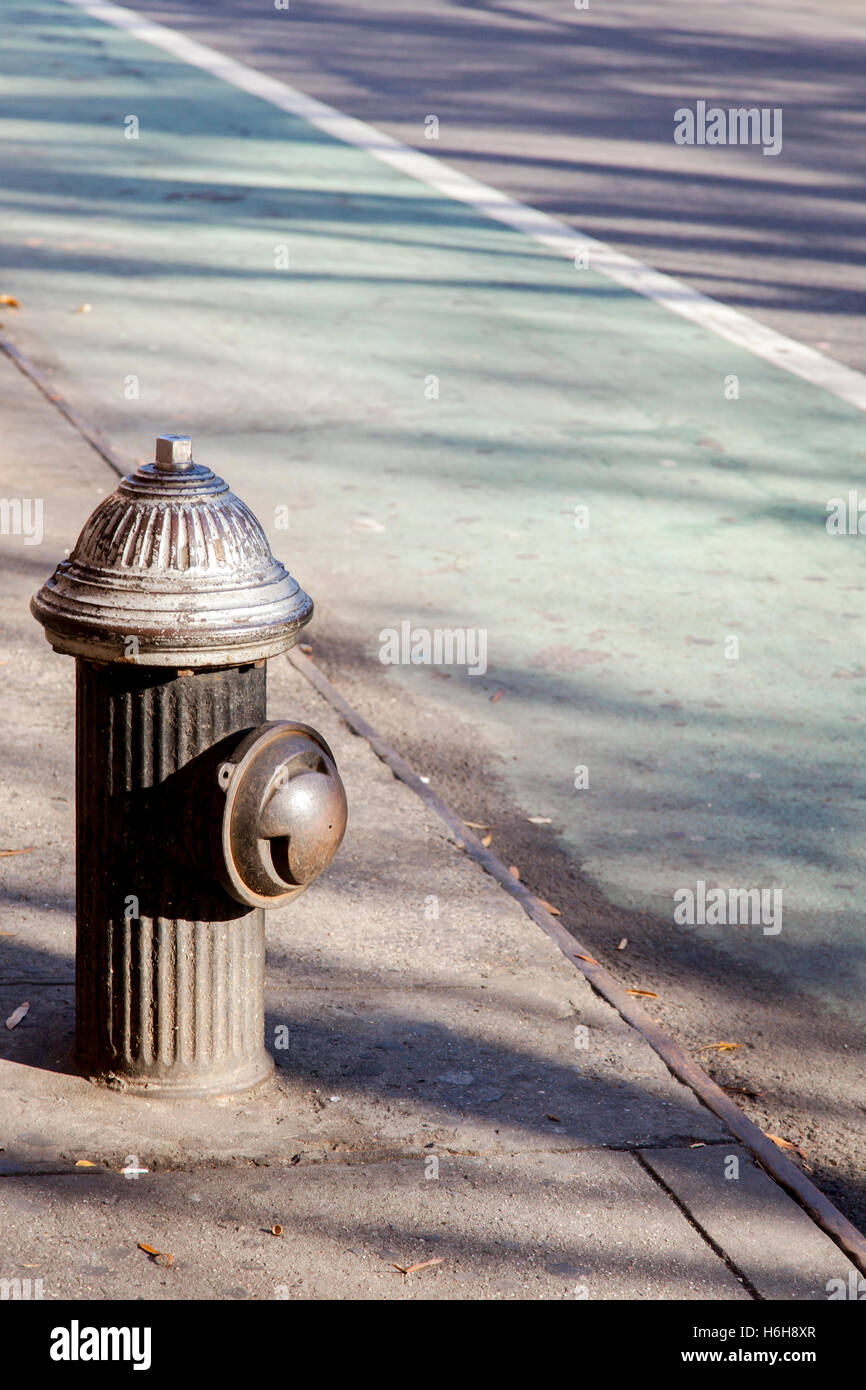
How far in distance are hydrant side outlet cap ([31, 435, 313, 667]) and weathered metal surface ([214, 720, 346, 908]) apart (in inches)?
7.6

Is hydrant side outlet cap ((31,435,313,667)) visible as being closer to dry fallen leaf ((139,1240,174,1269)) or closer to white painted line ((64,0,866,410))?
dry fallen leaf ((139,1240,174,1269))

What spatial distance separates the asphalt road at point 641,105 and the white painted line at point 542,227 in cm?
21

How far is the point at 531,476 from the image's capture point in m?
8.02

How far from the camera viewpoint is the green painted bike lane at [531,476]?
514cm

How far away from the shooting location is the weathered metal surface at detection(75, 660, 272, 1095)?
321 cm

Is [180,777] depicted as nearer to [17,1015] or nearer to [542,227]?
[17,1015]

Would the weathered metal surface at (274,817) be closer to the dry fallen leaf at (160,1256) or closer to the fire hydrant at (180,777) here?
the fire hydrant at (180,777)

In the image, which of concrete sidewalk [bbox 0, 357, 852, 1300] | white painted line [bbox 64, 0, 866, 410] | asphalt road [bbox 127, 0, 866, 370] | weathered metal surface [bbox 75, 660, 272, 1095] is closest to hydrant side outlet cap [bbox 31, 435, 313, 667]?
weathered metal surface [bbox 75, 660, 272, 1095]

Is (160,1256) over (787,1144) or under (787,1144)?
over

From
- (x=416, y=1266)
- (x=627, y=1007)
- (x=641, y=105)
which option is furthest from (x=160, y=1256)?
(x=641, y=105)

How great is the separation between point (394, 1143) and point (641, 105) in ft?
59.7

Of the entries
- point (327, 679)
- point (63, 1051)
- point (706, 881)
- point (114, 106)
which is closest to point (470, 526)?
point (327, 679)

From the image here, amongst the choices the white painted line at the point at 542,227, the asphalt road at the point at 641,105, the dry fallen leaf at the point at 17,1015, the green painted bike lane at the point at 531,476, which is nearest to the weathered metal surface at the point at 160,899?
the dry fallen leaf at the point at 17,1015

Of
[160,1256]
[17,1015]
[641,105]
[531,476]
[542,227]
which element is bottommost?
[160,1256]
